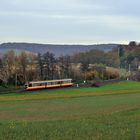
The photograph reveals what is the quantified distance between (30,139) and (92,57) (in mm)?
145267

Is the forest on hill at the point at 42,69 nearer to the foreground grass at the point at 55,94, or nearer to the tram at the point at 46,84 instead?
the tram at the point at 46,84

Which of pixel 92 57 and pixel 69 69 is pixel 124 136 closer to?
pixel 69 69

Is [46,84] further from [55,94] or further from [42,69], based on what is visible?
[42,69]

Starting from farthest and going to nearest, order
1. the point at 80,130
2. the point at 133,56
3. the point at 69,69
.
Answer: the point at 133,56 < the point at 69,69 < the point at 80,130

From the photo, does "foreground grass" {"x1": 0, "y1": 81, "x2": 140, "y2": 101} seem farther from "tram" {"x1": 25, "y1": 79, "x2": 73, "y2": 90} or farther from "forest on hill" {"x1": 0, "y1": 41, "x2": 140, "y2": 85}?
"forest on hill" {"x1": 0, "y1": 41, "x2": 140, "y2": 85}

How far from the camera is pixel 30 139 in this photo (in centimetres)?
1573

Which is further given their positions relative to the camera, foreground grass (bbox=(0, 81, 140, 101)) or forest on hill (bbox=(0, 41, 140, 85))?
forest on hill (bbox=(0, 41, 140, 85))

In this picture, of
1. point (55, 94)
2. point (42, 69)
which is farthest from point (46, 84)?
point (42, 69)

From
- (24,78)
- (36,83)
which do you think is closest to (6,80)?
(24,78)

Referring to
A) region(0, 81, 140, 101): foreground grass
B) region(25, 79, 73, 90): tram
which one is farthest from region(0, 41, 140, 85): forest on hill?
region(0, 81, 140, 101): foreground grass

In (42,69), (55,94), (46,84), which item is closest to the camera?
(55,94)

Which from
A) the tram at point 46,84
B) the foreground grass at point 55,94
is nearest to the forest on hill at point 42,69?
the tram at point 46,84

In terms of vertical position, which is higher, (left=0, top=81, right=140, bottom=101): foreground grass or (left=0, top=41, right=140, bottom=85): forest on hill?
(left=0, top=41, right=140, bottom=85): forest on hill

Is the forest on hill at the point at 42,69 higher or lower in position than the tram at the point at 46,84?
higher
